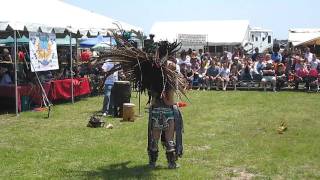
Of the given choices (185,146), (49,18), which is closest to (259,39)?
(49,18)

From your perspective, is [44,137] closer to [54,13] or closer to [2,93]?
[2,93]

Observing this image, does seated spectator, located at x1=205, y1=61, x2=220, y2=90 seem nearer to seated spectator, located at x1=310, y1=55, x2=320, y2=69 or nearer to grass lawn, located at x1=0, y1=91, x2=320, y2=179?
seated spectator, located at x1=310, y1=55, x2=320, y2=69

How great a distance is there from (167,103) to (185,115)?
6050 mm

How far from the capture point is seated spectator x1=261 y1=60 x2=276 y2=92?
19766mm

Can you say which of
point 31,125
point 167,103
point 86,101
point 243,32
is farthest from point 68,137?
point 243,32

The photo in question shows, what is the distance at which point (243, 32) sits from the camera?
1464 inches

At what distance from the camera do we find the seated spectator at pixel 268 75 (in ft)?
64.8

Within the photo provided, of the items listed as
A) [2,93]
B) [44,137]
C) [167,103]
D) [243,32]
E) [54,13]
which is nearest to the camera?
[167,103]

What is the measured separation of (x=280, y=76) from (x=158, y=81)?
44.1 ft

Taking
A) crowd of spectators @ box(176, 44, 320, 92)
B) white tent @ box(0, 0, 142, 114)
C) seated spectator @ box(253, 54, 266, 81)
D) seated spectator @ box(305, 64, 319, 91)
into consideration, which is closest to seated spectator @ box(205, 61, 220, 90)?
crowd of spectators @ box(176, 44, 320, 92)

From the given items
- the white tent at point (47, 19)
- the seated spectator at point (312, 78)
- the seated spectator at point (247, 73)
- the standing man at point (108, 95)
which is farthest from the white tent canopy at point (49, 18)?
the seated spectator at point (312, 78)

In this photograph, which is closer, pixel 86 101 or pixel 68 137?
pixel 68 137

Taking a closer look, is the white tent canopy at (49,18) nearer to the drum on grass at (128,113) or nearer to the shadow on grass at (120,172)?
the drum on grass at (128,113)

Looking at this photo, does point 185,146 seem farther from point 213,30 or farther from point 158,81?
point 213,30
